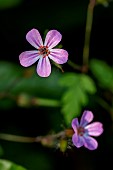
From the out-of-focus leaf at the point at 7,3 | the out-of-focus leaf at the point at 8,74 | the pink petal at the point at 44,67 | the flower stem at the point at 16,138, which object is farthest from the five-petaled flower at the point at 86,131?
the out-of-focus leaf at the point at 7,3

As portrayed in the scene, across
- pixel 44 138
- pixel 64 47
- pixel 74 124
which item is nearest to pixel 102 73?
pixel 64 47

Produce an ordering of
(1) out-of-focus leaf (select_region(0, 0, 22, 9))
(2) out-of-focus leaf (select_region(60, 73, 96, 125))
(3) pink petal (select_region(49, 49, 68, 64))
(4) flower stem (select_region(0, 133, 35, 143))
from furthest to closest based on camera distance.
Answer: (1) out-of-focus leaf (select_region(0, 0, 22, 9)) < (4) flower stem (select_region(0, 133, 35, 143)) < (2) out-of-focus leaf (select_region(60, 73, 96, 125)) < (3) pink petal (select_region(49, 49, 68, 64))

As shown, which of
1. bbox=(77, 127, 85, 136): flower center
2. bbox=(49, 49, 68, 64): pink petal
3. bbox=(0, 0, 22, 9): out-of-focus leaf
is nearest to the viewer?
bbox=(49, 49, 68, 64): pink petal

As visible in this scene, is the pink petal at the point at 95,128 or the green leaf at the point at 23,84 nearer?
the pink petal at the point at 95,128

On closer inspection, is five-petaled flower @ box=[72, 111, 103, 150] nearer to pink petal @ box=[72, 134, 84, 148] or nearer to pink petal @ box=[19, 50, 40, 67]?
pink petal @ box=[72, 134, 84, 148]

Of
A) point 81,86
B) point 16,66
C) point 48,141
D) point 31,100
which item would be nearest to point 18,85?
point 16,66

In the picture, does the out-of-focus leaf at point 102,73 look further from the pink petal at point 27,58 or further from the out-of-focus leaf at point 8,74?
the pink petal at point 27,58

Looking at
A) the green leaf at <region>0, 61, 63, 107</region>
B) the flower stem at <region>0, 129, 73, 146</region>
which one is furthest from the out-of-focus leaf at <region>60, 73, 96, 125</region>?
the green leaf at <region>0, 61, 63, 107</region>

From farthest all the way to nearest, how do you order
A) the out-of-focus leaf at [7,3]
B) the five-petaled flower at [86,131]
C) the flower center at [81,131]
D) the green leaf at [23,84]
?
1. the out-of-focus leaf at [7,3]
2. the green leaf at [23,84]
3. the flower center at [81,131]
4. the five-petaled flower at [86,131]
